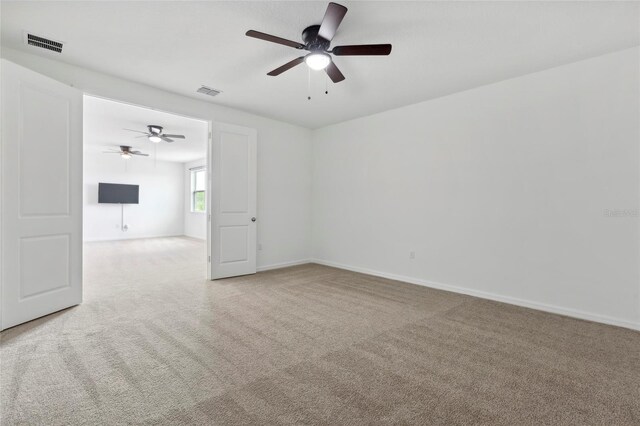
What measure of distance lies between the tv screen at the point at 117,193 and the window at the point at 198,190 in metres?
1.78

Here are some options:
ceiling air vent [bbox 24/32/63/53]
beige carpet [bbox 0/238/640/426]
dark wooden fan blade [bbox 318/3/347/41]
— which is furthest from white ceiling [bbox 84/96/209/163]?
dark wooden fan blade [bbox 318/3/347/41]

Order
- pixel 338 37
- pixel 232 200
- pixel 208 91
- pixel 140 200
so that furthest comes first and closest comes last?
pixel 140 200 → pixel 232 200 → pixel 208 91 → pixel 338 37

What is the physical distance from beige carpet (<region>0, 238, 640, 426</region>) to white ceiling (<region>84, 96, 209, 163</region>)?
3195 millimetres

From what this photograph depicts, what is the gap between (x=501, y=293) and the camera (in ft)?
12.5

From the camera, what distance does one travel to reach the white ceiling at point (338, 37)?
244cm

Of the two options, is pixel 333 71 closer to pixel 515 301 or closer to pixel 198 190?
pixel 515 301

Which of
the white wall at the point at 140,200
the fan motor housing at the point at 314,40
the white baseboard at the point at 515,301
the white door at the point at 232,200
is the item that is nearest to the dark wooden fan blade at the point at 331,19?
the fan motor housing at the point at 314,40

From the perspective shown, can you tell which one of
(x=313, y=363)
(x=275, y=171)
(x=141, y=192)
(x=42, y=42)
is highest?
(x=42, y=42)

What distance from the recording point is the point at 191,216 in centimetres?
1095

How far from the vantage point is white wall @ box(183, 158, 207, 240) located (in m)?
10.3

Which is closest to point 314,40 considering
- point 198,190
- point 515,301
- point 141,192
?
point 515,301

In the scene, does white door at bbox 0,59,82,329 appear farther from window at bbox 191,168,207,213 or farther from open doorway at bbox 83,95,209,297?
window at bbox 191,168,207,213

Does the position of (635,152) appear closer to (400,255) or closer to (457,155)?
(457,155)

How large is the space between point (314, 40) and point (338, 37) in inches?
11.9
